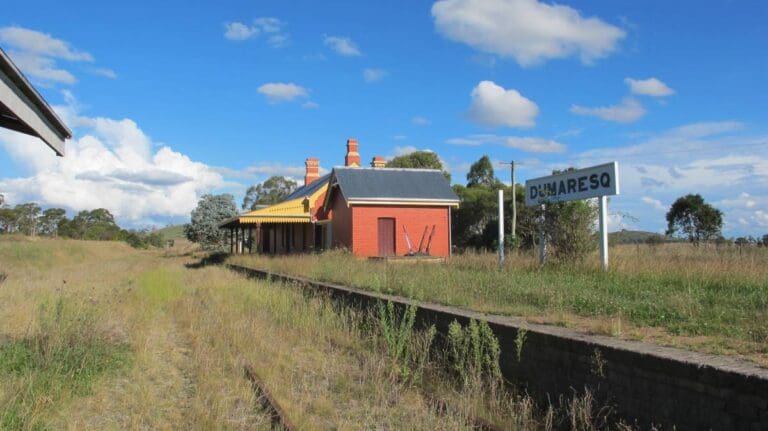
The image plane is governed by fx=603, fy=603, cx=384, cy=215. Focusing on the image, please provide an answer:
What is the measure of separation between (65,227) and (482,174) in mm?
56171

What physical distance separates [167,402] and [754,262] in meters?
9.89

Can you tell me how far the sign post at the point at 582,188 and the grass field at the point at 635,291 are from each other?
0.70 metres

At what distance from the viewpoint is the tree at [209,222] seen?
57.2m

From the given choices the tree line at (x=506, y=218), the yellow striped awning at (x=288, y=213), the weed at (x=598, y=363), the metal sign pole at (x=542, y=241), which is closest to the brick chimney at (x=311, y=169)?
the tree line at (x=506, y=218)

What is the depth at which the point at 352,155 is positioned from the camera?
125 ft

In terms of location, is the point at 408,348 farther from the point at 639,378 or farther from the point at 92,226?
the point at 92,226

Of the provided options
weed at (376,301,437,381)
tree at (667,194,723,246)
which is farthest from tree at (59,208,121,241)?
weed at (376,301,437,381)

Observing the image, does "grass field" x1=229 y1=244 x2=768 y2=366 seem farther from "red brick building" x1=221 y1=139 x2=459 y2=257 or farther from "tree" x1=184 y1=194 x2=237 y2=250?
"tree" x1=184 y1=194 x2=237 y2=250

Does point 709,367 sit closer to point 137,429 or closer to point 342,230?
point 137,429

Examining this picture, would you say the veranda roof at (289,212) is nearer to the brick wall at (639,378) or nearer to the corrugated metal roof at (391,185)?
the corrugated metal roof at (391,185)

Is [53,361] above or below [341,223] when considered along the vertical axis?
below

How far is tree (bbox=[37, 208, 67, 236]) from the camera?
77856 mm

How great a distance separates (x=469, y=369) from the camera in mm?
6625

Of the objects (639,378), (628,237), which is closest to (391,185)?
(628,237)
